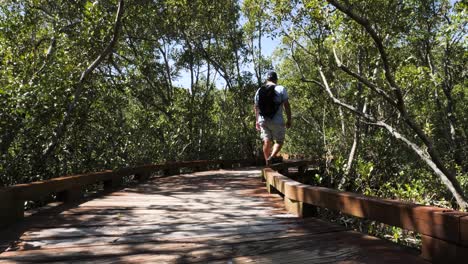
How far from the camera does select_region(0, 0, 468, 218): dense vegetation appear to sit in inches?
284

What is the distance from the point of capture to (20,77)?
6.99 metres

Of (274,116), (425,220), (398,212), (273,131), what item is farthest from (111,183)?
(425,220)

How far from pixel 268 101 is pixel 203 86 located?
17747 millimetres

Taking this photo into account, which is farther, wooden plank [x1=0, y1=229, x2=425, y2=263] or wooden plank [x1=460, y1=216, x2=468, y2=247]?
wooden plank [x1=0, y1=229, x2=425, y2=263]

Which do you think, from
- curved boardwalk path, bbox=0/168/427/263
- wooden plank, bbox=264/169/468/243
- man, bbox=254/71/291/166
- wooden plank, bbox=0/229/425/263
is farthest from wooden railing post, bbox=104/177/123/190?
wooden plank, bbox=264/169/468/243

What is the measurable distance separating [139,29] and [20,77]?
1159 cm

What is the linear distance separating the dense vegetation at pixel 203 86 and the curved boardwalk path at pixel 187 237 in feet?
7.72

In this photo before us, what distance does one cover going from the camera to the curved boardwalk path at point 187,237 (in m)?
2.72

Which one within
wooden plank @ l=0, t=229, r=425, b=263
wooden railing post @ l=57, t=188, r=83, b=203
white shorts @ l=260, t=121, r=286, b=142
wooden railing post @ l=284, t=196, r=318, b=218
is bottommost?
wooden plank @ l=0, t=229, r=425, b=263

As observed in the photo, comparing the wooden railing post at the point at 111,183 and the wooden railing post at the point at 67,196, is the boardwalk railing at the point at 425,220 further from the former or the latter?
the wooden railing post at the point at 111,183

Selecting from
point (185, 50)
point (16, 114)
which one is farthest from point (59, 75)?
point (185, 50)

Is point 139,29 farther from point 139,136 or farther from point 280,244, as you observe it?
point 280,244

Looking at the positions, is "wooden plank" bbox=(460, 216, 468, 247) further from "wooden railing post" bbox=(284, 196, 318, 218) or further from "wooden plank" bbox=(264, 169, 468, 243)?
"wooden railing post" bbox=(284, 196, 318, 218)

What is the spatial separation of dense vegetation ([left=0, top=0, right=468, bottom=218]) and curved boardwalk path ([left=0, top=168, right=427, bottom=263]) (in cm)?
235
